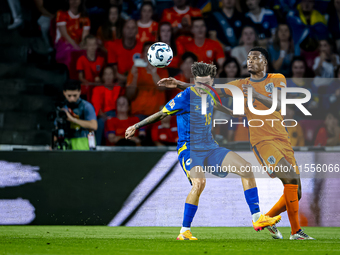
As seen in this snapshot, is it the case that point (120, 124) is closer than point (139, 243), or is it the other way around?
point (139, 243)

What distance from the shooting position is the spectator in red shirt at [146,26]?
9508 mm

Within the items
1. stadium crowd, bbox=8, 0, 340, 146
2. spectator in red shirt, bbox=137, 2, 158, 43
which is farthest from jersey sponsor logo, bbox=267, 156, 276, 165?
spectator in red shirt, bbox=137, 2, 158, 43

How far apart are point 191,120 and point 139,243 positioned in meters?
1.55

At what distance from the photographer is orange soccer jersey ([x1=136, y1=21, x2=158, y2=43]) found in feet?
31.1

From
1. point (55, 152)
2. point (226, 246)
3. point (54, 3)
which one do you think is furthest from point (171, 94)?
point (226, 246)

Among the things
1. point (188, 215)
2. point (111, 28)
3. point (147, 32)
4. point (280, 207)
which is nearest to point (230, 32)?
point (147, 32)

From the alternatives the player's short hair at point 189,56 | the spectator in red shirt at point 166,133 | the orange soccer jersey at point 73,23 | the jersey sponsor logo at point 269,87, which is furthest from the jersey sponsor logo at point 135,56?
the jersey sponsor logo at point 269,87

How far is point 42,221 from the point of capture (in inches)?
290

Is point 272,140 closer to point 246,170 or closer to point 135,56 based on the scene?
point 246,170

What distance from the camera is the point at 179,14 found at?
9.84 meters

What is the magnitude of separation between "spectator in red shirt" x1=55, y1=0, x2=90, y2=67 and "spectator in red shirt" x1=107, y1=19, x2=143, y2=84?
618mm

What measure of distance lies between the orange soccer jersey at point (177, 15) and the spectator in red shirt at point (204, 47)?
1.04ft

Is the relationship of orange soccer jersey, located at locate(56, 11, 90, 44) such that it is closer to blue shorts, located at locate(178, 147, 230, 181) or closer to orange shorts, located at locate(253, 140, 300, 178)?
blue shorts, located at locate(178, 147, 230, 181)

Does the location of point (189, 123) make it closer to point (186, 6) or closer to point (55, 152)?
point (55, 152)
